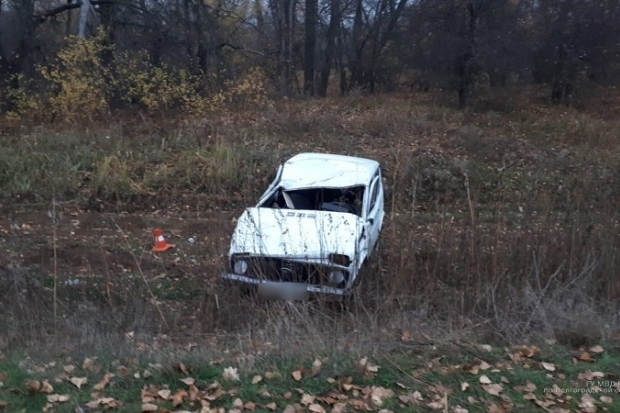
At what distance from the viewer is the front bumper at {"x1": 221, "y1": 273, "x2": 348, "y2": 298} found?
27.1ft

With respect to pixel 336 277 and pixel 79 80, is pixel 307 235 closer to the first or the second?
pixel 336 277

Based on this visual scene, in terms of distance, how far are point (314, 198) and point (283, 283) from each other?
7.85 ft

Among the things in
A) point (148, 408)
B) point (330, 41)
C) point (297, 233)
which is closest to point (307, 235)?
point (297, 233)

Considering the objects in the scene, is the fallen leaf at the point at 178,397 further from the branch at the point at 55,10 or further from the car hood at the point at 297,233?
the branch at the point at 55,10

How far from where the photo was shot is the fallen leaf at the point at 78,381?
530cm

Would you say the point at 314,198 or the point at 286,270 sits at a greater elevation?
the point at 314,198

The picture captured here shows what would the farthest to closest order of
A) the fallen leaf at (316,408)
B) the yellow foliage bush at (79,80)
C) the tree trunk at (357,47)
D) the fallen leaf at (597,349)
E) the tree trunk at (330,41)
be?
the tree trunk at (330,41), the tree trunk at (357,47), the yellow foliage bush at (79,80), the fallen leaf at (597,349), the fallen leaf at (316,408)

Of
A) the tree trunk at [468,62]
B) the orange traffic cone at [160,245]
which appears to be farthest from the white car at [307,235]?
the tree trunk at [468,62]

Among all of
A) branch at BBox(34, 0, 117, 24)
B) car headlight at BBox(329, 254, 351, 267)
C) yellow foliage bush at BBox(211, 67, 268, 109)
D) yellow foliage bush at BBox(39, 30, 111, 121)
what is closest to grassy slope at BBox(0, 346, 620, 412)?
car headlight at BBox(329, 254, 351, 267)

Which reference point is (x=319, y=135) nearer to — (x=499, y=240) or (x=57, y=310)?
(x=499, y=240)

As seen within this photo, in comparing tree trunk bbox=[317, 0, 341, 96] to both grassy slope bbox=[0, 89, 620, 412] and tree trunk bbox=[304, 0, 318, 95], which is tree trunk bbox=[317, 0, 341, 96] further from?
grassy slope bbox=[0, 89, 620, 412]

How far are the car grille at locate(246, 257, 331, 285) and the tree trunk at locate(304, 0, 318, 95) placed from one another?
25.6 meters

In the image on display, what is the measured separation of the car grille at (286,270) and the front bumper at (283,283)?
0.08m

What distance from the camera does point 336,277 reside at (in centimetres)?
858
